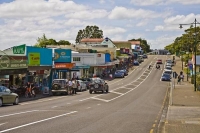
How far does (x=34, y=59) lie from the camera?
45.3 m

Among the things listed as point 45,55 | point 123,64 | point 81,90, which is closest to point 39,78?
point 45,55

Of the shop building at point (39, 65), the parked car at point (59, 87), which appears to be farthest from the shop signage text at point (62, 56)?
the parked car at point (59, 87)

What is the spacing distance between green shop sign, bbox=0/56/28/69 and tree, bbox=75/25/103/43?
158 m

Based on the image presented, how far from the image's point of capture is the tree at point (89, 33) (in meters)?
198

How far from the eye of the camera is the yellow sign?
145ft

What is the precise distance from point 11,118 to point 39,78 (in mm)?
28191

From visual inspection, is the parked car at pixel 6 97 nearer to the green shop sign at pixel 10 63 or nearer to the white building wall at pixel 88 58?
the green shop sign at pixel 10 63

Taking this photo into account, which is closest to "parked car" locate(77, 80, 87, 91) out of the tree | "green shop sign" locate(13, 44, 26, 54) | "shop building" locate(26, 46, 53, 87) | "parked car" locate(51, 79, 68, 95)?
"shop building" locate(26, 46, 53, 87)

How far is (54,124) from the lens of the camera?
18.1 m

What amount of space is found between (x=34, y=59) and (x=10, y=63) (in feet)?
29.5

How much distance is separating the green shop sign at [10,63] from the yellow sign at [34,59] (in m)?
4.27

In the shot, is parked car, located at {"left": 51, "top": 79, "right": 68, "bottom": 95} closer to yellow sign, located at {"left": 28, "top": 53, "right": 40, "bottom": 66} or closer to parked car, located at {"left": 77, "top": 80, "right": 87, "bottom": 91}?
yellow sign, located at {"left": 28, "top": 53, "right": 40, "bottom": 66}

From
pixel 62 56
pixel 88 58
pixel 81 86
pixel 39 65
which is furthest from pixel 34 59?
pixel 88 58

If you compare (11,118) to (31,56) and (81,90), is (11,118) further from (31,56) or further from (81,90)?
(81,90)
